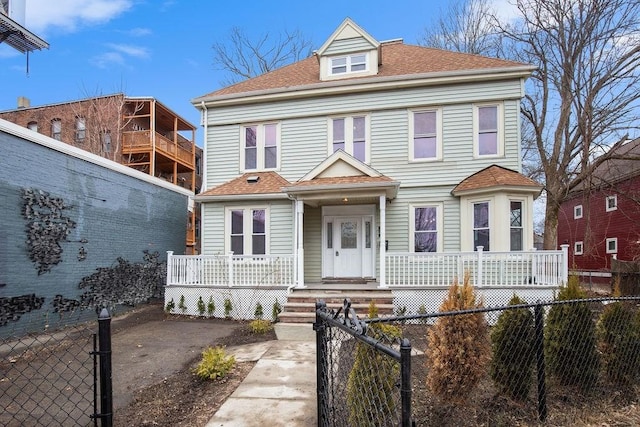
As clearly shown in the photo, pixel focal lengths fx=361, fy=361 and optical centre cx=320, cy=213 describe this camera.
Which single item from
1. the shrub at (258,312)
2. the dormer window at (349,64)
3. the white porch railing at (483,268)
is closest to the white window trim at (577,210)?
the white porch railing at (483,268)

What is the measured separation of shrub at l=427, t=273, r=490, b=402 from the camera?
3408 mm

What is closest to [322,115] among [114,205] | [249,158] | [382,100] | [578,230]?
[382,100]

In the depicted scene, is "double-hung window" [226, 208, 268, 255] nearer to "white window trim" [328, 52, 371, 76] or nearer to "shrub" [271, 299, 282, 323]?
"shrub" [271, 299, 282, 323]

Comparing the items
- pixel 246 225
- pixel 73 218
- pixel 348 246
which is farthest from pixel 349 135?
pixel 73 218

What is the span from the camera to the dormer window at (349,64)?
1134 centimetres

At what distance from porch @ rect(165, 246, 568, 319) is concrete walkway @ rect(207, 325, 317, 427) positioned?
9.25ft

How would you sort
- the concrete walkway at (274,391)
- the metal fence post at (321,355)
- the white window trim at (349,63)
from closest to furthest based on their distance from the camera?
1. the metal fence post at (321,355)
2. the concrete walkway at (274,391)
3. the white window trim at (349,63)

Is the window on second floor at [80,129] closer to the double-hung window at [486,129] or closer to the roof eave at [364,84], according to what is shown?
the roof eave at [364,84]

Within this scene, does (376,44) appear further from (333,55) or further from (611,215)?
(611,215)

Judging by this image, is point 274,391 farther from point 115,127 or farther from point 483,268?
point 115,127

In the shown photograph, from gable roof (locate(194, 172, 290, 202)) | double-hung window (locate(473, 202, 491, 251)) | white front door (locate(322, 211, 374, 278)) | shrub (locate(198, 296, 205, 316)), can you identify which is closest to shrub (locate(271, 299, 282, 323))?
shrub (locate(198, 296, 205, 316))

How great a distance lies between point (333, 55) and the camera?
37.4 ft

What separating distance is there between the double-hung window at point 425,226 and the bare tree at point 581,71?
291 inches

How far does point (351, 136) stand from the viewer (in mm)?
10938
